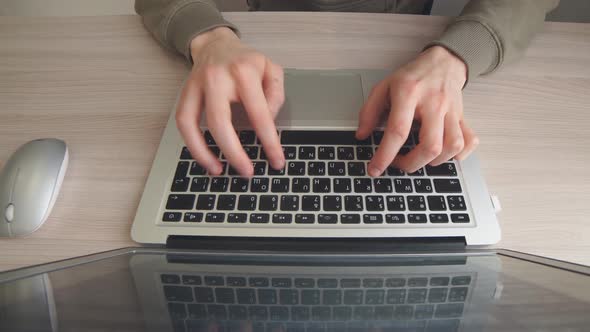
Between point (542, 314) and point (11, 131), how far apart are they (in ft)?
1.93

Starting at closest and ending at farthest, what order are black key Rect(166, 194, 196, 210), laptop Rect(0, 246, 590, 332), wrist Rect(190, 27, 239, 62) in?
laptop Rect(0, 246, 590, 332) → black key Rect(166, 194, 196, 210) → wrist Rect(190, 27, 239, 62)

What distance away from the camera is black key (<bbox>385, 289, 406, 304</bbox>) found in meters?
0.32

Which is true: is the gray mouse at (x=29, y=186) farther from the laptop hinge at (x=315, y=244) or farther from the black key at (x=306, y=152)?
the black key at (x=306, y=152)

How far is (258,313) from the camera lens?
31cm

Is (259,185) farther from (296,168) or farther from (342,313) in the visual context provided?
(342,313)

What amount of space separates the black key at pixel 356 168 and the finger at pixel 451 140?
0.24 feet

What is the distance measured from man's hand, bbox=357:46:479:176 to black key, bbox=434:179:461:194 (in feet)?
0.07

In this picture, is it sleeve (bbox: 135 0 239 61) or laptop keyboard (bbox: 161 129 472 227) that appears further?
sleeve (bbox: 135 0 239 61)

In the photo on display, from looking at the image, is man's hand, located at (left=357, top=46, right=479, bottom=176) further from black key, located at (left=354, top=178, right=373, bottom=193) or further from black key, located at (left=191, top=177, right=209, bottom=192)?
black key, located at (left=191, top=177, right=209, bottom=192)

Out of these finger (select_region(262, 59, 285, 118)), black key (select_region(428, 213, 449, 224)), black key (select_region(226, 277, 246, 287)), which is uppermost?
finger (select_region(262, 59, 285, 118))

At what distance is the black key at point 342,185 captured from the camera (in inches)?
15.7

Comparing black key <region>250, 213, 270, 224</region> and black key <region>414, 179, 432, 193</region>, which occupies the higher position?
black key <region>414, 179, 432, 193</region>

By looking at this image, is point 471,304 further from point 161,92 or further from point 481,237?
point 161,92

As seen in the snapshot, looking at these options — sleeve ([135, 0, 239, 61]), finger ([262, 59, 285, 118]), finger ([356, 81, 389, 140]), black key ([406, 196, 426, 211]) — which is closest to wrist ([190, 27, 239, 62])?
sleeve ([135, 0, 239, 61])
